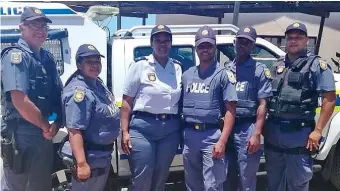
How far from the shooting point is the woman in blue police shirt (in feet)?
8.20

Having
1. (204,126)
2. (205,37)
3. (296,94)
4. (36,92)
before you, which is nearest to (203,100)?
(204,126)

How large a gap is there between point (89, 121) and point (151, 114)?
1.83 feet

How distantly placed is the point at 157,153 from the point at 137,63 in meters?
0.72

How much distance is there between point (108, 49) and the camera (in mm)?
3766

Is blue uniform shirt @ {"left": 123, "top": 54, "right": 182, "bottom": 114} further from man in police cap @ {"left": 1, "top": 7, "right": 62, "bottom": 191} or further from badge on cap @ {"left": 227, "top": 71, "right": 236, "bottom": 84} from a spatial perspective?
man in police cap @ {"left": 1, "top": 7, "right": 62, "bottom": 191}

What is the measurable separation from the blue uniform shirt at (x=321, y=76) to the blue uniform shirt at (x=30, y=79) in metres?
1.97

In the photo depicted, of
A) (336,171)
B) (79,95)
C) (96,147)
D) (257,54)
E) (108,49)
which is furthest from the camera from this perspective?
(336,171)

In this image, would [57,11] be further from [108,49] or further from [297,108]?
[297,108]

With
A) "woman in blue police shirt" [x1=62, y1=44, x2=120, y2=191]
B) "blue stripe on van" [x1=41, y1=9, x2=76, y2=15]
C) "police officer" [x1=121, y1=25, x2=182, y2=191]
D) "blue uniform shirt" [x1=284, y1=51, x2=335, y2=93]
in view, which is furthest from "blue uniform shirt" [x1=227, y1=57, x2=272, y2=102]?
"blue stripe on van" [x1=41, y1=9, x2=76, y2=15]

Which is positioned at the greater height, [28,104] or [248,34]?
[248,34]

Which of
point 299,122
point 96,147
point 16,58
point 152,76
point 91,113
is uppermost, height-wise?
point 16,58

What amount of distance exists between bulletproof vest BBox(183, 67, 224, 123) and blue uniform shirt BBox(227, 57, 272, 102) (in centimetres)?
19

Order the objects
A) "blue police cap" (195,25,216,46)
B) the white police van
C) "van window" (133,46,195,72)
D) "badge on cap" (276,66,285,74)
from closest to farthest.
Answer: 1. "blue police cap" (195,25,216,46)
2. "badge on cap" (276,66,285,74)
3. the white police van
4. "van window" (133,46,195,72)

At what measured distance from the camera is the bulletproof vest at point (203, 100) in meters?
2.91
